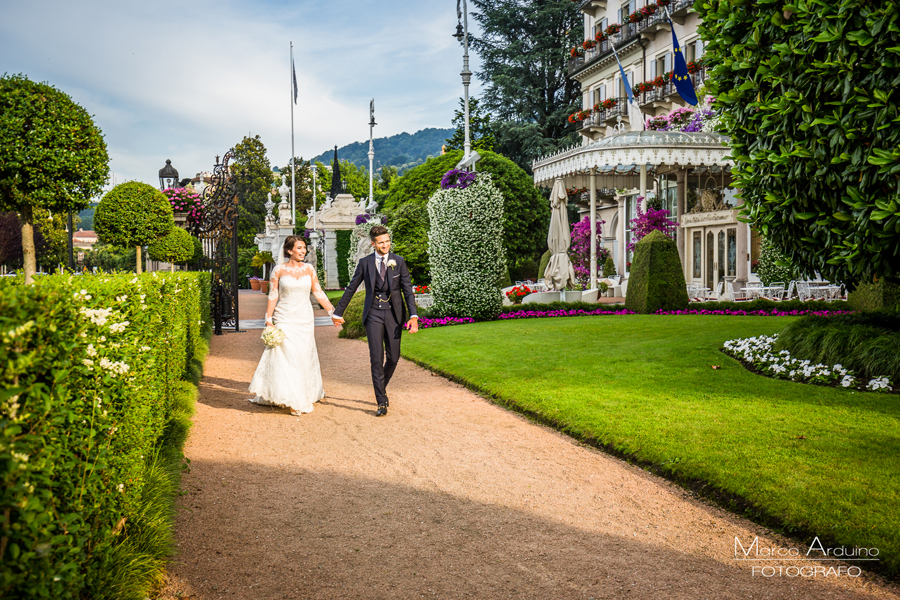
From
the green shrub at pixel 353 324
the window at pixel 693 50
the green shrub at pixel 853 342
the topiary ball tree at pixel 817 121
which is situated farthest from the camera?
the window at pixel 693 50

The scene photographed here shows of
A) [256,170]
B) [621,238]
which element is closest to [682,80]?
[621,238]

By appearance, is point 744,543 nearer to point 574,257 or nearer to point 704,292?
point 704,292

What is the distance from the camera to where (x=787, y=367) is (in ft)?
27.3

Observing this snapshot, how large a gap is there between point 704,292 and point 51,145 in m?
18.9

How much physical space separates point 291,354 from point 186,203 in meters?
13.9

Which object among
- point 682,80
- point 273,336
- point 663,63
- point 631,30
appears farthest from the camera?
point 631,30

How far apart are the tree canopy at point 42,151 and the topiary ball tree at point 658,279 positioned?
13.1 metres

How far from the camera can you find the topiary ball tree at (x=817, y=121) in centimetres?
616

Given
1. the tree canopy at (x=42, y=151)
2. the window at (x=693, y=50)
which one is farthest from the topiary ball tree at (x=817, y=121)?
the window at (x=693, y=50)

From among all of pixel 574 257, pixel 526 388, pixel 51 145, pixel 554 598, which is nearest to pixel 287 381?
pixel 526 388

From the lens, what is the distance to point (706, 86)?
8.63 meters

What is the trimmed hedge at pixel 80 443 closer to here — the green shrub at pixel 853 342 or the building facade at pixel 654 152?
the green shrub at pixel 853 342

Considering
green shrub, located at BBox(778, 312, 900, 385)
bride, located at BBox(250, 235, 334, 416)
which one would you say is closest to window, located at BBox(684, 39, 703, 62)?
green shrub, located at BBox(778, 312, 900, 385)

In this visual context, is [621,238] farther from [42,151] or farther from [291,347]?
[291,347]
